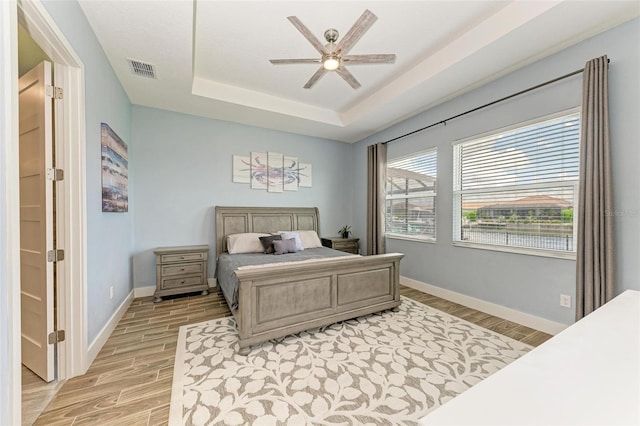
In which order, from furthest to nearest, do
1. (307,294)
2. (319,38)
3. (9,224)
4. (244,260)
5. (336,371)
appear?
1. (244,260)
2. (319,38)
3. (307,294)
4. (336,371)
5. (9,224)

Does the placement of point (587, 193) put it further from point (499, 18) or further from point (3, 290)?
point (3, 290)

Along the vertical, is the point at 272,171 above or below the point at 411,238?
above

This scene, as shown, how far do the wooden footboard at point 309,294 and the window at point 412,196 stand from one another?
1222 millimetres

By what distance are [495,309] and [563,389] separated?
285 centimetres

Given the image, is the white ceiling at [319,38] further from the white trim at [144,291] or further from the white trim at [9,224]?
the white trim at [144,291]

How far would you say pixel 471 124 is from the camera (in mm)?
3270

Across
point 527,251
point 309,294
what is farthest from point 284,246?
point 527,251

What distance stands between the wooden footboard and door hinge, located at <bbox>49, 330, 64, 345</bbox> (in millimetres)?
1239

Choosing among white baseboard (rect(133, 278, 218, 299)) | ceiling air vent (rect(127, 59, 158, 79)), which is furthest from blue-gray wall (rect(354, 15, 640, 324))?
white baseboard (rect(133, 278, 218, 299))

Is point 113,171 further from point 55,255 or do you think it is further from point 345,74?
point 345,74

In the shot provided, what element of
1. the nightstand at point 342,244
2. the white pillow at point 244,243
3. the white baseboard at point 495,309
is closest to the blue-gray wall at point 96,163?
the white pillow at point 244,243

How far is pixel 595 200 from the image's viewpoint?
2178 millimetres

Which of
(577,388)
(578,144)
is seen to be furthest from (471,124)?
(577,388)

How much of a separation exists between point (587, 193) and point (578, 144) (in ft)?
1.75
